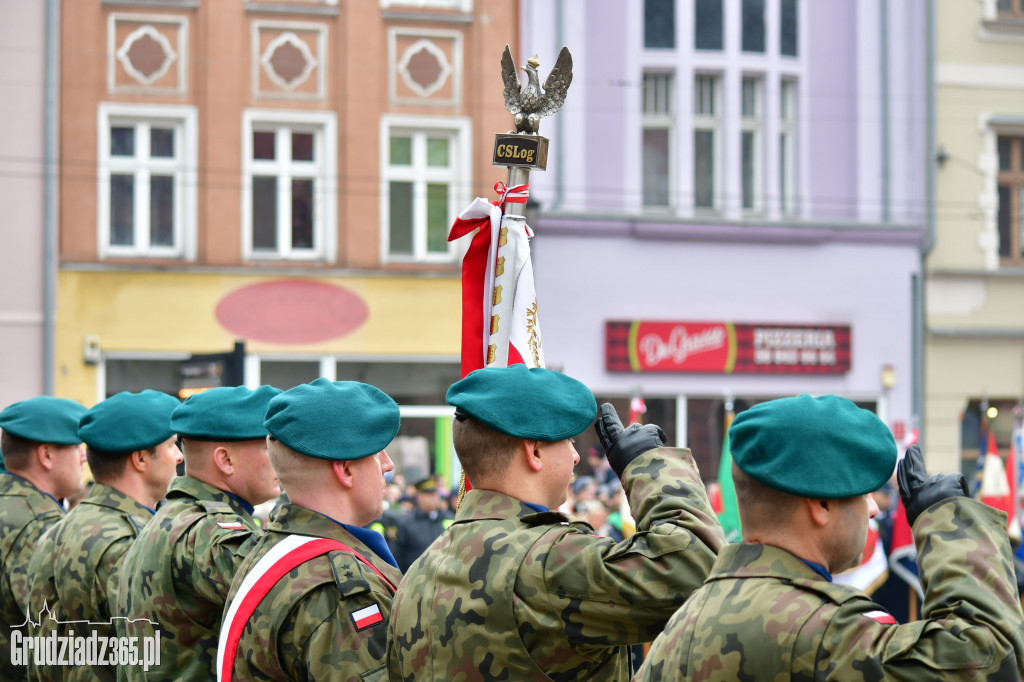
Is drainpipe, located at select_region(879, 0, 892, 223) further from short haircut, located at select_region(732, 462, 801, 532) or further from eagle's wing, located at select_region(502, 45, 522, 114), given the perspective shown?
short haircut, located at select_region(732, 462, 801, 532)

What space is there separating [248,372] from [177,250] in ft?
6.39

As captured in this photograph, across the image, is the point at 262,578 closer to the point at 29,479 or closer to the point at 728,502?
the point at 29,479

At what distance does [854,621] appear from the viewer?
2119 mm

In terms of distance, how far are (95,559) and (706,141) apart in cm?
1549

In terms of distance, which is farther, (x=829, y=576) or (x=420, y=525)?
(x=420, y=525)

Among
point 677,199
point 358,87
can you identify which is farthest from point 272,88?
point 677,199

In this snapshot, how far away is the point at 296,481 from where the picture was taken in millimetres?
3137

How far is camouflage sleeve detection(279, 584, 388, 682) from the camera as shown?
2.84m

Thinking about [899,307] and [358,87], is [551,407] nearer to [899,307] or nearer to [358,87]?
[358,87]

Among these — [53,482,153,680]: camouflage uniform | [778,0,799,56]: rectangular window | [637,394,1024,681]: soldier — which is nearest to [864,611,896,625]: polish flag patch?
[637,394,1024,681]: soldier

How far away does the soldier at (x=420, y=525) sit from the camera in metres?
11.5

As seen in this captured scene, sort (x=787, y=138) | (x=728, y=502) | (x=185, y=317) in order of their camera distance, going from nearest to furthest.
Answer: (x=728, y=502) < (x=185, y=317) < (x=787, y=138)

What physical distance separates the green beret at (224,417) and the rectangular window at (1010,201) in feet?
57.1

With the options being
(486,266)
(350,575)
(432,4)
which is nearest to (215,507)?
(350,575)
